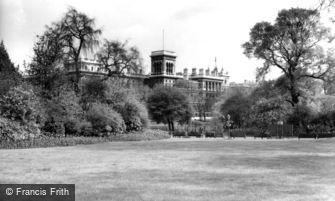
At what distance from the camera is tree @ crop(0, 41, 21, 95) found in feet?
91.7

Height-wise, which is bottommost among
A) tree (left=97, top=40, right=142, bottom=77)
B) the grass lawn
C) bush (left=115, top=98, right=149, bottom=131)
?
the grass lawn

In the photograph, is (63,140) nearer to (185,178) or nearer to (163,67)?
(185,178)

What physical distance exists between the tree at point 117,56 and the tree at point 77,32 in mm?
2817

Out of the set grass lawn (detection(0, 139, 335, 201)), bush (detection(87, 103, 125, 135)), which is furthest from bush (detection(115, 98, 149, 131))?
grass lawn (detection(0, 139, 335, 201))

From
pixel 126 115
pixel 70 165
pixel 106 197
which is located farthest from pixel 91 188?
pixel 126 115

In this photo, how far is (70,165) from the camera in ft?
50.2

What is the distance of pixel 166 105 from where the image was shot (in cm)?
7012

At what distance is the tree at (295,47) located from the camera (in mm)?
46281

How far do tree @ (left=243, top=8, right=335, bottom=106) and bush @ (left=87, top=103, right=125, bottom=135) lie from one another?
800 inches

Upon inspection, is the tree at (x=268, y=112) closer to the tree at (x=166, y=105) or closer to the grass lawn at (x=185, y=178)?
the tree at (x=166, y=105)

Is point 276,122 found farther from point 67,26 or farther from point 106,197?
point 106,197

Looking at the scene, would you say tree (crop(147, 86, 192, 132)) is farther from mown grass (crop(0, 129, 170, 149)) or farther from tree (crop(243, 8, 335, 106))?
mown grass (crop(0, 129, 170, 149))

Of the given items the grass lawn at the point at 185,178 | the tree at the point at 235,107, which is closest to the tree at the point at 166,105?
the tree at the point at 235,107

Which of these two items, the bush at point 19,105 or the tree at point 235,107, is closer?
the bush at point 19,105
